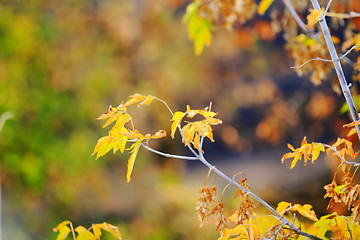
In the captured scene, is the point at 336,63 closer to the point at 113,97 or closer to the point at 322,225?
the point at 322,225

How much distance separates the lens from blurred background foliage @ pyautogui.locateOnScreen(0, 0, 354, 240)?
539 cm

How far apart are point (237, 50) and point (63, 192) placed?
2.85m

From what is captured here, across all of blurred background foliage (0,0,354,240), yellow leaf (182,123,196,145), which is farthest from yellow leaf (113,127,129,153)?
blurred background foliage (0,0,354,240)

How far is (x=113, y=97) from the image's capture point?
5961 mm

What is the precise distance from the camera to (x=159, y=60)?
250 inches

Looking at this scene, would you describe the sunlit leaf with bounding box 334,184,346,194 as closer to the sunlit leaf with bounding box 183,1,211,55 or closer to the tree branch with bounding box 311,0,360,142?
the tree branch with bounding box 311,0,360,142

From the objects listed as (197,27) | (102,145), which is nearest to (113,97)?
(197,27)

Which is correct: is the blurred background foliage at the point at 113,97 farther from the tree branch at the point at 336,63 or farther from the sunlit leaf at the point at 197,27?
the tree branch at the point at 336,63

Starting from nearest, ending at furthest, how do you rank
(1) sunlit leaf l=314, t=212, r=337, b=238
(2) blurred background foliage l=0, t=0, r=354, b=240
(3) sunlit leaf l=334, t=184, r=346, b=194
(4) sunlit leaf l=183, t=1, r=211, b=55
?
(3) sunlit leaf l=334, t=184, r=346, b=194 < (1) sunlit leaf l=314, t=212, r=337, b=238 < (4) sunlit leaf l=183, t=1, r=211, b=55 < (2) blurred background foliage l=0, t=0, r=354, b=240

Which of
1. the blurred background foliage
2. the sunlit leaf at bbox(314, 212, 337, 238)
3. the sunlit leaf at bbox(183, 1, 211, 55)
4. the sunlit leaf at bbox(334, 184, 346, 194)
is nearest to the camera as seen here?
the sunlit leaf at bbox(334, 184, 346, 194)

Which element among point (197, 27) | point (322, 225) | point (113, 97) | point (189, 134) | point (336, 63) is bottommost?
point (322, 225)

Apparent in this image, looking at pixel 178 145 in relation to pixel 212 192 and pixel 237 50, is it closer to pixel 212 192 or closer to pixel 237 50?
pixel 237 50

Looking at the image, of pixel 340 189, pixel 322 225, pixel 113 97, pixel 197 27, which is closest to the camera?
pixel 340 189

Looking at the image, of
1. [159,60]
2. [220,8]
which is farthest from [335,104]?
[220,8]
